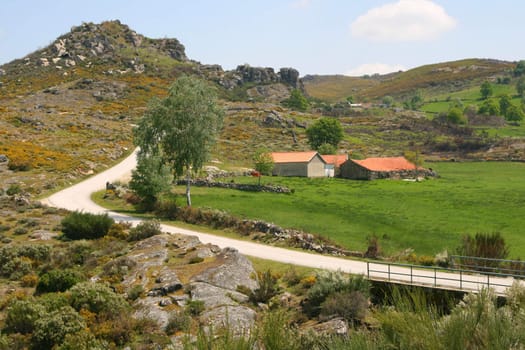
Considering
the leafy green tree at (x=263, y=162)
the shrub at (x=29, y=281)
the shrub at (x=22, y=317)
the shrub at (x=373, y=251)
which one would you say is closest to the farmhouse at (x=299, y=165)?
the leafy green tree at (x=263, y=162)

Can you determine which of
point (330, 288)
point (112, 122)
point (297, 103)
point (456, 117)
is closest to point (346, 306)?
point (330, 288)

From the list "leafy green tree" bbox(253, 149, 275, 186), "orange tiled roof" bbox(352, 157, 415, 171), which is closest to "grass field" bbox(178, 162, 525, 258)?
"leafy green tree" bbox(253, 149, 275, 186)

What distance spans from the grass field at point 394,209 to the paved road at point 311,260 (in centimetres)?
498

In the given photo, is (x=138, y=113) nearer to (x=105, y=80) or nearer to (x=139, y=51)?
(x=105, y=80)

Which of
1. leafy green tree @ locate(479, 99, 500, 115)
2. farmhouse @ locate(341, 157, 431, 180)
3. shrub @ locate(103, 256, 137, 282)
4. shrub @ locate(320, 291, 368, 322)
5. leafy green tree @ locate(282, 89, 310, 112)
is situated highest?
leafy green tree @ locate(282, 89, 310, 112)

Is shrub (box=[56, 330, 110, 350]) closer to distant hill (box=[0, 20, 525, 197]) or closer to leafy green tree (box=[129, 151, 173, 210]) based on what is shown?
leafy green tree (box=[129, 151, 173, 210])

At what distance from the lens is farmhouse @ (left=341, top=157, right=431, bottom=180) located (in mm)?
78875

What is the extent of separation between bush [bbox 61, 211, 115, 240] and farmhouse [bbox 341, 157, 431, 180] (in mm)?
53202

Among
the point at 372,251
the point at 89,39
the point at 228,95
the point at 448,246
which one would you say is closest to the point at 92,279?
the point at 372,251

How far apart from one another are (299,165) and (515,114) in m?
113

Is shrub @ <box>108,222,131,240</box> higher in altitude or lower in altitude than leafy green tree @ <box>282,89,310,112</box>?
lower

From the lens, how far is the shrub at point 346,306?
18.6 metres

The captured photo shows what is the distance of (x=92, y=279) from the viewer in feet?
76.7

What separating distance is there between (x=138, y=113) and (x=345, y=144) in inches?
2108
